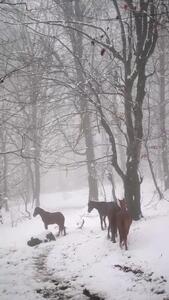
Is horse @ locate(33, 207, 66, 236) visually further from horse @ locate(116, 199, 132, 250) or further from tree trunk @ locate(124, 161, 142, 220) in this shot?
horse @ locate(116, 199, 132, 250)

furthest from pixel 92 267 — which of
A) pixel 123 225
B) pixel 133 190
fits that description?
pixel 133 190

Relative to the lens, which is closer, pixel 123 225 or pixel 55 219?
pixel 123 225

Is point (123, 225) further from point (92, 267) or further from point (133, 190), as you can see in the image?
point (133, 190)

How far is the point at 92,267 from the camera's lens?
35.0ft

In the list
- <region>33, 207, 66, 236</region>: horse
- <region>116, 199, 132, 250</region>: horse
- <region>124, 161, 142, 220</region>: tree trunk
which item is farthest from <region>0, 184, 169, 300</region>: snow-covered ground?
<region>33, 207, 66, 236</region>: horse

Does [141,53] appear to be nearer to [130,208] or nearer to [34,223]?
[130,208]

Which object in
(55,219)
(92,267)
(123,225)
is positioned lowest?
(92,267)

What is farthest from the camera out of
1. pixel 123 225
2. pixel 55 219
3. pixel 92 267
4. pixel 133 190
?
pixel 55 219

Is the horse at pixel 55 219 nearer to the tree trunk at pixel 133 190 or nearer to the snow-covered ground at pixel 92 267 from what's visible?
the snow-covered ground at pixel 92 267

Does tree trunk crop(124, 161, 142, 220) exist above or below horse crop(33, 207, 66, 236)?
above

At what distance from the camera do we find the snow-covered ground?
892 cm

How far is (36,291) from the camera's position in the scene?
9.59 metres

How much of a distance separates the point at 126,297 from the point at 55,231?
392 inches

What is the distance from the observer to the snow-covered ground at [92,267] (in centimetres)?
892
